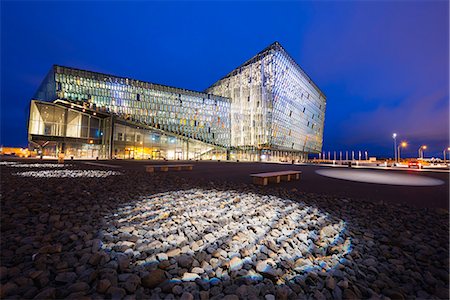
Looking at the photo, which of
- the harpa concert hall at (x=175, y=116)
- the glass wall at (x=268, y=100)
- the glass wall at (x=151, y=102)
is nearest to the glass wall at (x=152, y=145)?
the harpa concert hall at (x=175, y=116)

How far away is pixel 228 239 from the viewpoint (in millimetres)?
3629

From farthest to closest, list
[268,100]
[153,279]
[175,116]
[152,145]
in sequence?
[268,100], [175,116], [152,145], [153,279]

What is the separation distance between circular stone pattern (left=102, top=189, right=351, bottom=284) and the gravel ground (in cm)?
2

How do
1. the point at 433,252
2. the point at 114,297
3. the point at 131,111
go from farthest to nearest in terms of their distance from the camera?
the point at 131,111 → the point at 433,252 → the point at 114,297

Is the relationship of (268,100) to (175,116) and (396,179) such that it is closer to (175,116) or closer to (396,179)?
(175,116)

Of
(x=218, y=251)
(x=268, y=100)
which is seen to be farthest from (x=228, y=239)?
(x=268, y=100)

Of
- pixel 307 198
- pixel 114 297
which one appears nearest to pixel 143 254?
pixel 114 297

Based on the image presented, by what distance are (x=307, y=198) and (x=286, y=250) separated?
12.5ft

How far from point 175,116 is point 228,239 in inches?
2212

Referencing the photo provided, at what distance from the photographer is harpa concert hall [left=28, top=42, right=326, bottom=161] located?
43.5m

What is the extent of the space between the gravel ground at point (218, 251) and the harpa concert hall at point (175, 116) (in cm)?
4665

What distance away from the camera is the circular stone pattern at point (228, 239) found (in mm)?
2822

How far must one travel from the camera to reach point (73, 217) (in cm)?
431

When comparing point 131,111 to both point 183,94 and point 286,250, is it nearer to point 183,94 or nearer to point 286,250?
point 183,94
